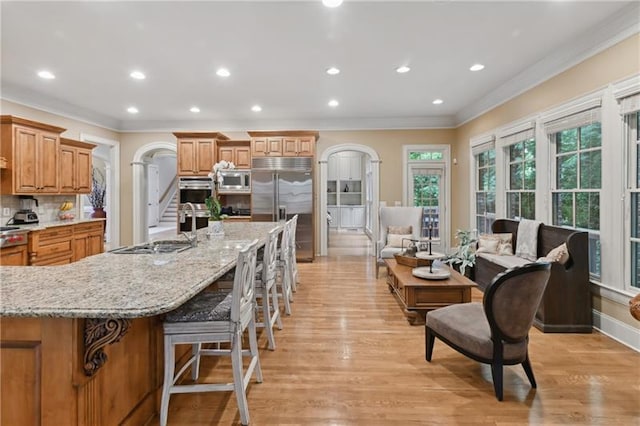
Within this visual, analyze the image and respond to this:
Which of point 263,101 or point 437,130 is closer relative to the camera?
point 263,101

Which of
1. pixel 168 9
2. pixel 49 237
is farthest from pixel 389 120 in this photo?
pixel 49 237

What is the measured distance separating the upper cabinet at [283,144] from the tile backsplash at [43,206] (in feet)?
10.8

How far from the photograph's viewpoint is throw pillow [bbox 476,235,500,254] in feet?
15.0

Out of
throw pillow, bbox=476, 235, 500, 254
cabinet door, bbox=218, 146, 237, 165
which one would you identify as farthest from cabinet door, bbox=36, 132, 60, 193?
throw pillow, bbox=476, 235, 500, 254

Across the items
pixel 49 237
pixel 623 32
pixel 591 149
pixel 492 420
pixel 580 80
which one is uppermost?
pixel 623 32

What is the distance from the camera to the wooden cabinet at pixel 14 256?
12.7 ft

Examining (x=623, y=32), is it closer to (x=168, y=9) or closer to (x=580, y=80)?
(x=580, y=80)

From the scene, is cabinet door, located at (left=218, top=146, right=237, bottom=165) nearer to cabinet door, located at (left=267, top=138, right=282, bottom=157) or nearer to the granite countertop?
cabinet door, located at (left=267, top=138, right=282, bottom=157)

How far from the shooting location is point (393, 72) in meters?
4.34

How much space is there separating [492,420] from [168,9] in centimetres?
382

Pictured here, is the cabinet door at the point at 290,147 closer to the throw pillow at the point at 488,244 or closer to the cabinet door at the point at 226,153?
the cabinet door at the point at 226,153

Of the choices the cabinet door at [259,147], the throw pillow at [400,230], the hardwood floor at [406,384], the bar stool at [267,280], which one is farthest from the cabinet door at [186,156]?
the hardwood floor at [406,384]

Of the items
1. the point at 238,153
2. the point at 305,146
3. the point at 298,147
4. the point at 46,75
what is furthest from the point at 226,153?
the point at 46,75

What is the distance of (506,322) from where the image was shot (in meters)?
2.14
